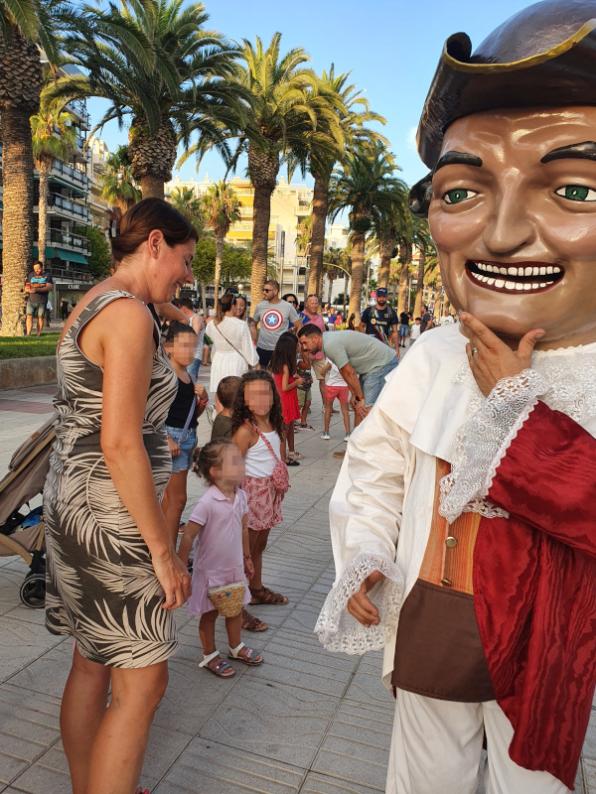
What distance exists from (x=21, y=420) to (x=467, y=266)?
737 cm

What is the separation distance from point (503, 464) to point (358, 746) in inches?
62.6

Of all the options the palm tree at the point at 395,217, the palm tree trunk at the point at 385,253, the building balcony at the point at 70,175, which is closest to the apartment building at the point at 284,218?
the building balcony at the point at 70,175

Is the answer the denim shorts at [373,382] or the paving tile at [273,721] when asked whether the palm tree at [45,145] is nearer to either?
the denim shorts at [373,382]

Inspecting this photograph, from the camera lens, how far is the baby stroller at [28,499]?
3.23 m

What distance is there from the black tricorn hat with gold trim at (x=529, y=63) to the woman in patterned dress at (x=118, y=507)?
0.91 meters

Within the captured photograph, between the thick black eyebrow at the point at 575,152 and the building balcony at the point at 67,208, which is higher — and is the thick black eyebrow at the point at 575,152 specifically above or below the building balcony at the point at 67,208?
below

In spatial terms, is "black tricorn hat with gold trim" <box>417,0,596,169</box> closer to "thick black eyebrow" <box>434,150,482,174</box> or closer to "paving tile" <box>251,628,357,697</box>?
"thick black eyebrow" <box>434,150,482,174</box>

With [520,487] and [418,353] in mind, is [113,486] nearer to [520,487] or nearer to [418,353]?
[418,353]

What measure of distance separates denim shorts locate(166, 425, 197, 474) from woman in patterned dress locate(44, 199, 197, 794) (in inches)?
85.6

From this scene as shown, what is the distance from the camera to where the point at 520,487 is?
1.36m

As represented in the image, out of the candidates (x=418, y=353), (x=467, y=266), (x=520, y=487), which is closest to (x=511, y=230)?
(x=467, y=266)

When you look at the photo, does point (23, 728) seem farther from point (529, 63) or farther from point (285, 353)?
point (285, 353)

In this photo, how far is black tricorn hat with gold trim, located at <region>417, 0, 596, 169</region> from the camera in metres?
1.29

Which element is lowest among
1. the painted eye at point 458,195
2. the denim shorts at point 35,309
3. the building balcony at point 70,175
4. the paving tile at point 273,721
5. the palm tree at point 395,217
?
the paving tile at point 273,721
